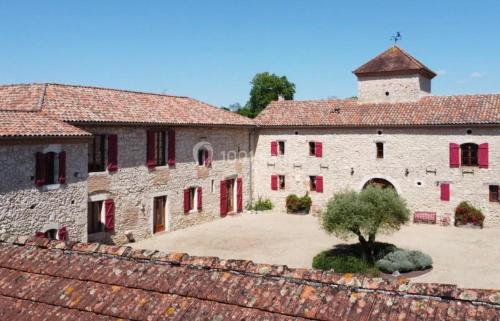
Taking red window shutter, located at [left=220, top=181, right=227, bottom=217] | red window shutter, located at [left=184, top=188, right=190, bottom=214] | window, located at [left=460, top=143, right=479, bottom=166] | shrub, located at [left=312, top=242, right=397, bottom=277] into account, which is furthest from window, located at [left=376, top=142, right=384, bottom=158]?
red window shutter, located at [left=184, top=188, right=190, bottom=214]

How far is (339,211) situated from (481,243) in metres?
7.82

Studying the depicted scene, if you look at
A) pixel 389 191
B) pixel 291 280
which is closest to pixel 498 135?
pixel 389 191

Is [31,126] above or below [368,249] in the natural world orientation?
above

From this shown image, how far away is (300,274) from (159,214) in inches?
675

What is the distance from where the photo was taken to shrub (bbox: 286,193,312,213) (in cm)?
2673

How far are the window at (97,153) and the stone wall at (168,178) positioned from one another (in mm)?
280

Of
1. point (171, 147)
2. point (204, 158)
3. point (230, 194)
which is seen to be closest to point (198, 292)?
point (171, 147)

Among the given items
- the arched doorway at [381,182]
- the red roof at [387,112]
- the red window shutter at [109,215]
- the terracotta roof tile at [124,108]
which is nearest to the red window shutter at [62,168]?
the terracotta roof tile at [124,108]

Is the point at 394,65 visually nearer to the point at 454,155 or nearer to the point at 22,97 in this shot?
the point at 454,155

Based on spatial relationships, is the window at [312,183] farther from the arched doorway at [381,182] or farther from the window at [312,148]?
the arched doorway at [381,182]

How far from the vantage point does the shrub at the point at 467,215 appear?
22391 mm

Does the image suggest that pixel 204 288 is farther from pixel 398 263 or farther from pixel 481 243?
pixel 481 243

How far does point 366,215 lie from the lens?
15680mm

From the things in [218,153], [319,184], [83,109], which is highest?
[83,109]
